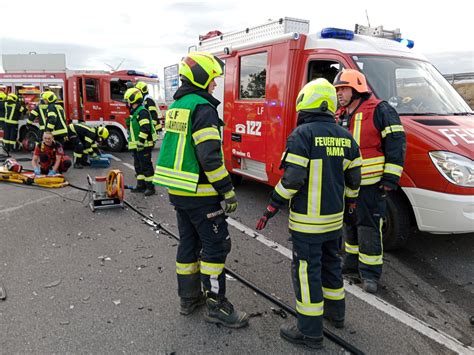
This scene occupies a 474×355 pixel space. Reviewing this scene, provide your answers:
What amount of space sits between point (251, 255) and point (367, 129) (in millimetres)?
1918

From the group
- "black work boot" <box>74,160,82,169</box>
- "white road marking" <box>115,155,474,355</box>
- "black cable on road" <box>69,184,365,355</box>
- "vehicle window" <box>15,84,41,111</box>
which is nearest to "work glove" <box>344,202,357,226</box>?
"white road marking" <box>115,155,474,355</box>

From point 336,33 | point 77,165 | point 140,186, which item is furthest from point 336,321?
point 77,165

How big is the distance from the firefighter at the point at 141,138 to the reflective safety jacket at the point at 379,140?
4.47m

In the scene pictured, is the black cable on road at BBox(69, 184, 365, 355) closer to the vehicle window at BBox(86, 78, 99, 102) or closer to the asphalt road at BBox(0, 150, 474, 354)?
the asphalt road at BBox(0, 150, 474, 354)

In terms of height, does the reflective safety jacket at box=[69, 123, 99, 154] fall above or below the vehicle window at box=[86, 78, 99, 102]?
below

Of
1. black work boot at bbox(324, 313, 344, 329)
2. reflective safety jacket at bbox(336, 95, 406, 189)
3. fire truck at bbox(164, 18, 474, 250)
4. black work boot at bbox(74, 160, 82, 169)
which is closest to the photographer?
black work boot at bbox(324, 313, 344, 329)

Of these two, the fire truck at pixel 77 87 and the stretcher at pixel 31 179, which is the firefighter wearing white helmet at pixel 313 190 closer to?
the stretcher at pixel 31 179

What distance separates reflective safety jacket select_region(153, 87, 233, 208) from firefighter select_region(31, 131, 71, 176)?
20.4 feet

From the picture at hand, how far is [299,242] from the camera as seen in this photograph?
2.75 m

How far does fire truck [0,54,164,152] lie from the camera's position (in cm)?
1216

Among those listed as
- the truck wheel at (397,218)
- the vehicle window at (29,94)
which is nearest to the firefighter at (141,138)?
the truck wheel at (397,218)

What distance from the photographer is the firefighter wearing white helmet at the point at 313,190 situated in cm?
262

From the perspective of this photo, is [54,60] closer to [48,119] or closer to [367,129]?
[48,119]

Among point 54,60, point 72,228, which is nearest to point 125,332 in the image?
point 72,228
